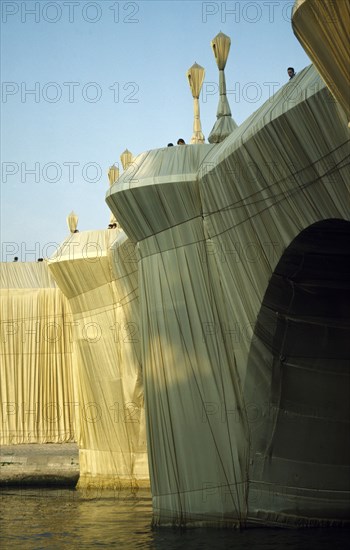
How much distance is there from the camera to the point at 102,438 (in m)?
24.7

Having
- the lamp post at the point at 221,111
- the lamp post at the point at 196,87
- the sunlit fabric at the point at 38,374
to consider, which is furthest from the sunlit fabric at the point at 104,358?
the lamp post at the point at 221,111

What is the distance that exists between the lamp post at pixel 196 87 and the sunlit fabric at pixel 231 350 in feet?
6.14

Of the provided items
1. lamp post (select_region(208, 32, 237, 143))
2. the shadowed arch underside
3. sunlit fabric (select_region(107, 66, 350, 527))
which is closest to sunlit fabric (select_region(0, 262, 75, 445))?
sunlit fabric (select_region(107, 66, 350, 527))

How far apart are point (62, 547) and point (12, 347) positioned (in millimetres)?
15603

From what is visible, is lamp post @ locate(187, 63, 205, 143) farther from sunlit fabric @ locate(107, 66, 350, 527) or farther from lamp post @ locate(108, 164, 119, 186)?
lamp post @ locate(108, 164, 119, 186)

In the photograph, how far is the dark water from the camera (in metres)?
14.5

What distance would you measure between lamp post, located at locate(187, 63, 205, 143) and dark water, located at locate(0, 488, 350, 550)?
20.6ft

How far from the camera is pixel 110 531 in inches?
688

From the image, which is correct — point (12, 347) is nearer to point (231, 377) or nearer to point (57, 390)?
point (57, 390)

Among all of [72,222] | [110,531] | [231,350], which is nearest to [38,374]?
[72,222]

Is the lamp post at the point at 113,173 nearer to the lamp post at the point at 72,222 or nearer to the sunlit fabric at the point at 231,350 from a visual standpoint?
the lamp post at the point at 72,222

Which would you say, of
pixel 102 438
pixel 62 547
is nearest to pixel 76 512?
pixel 102 438

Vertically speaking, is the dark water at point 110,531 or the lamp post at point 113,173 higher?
the lamp post at point 113,173

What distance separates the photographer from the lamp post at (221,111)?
1606 cm
